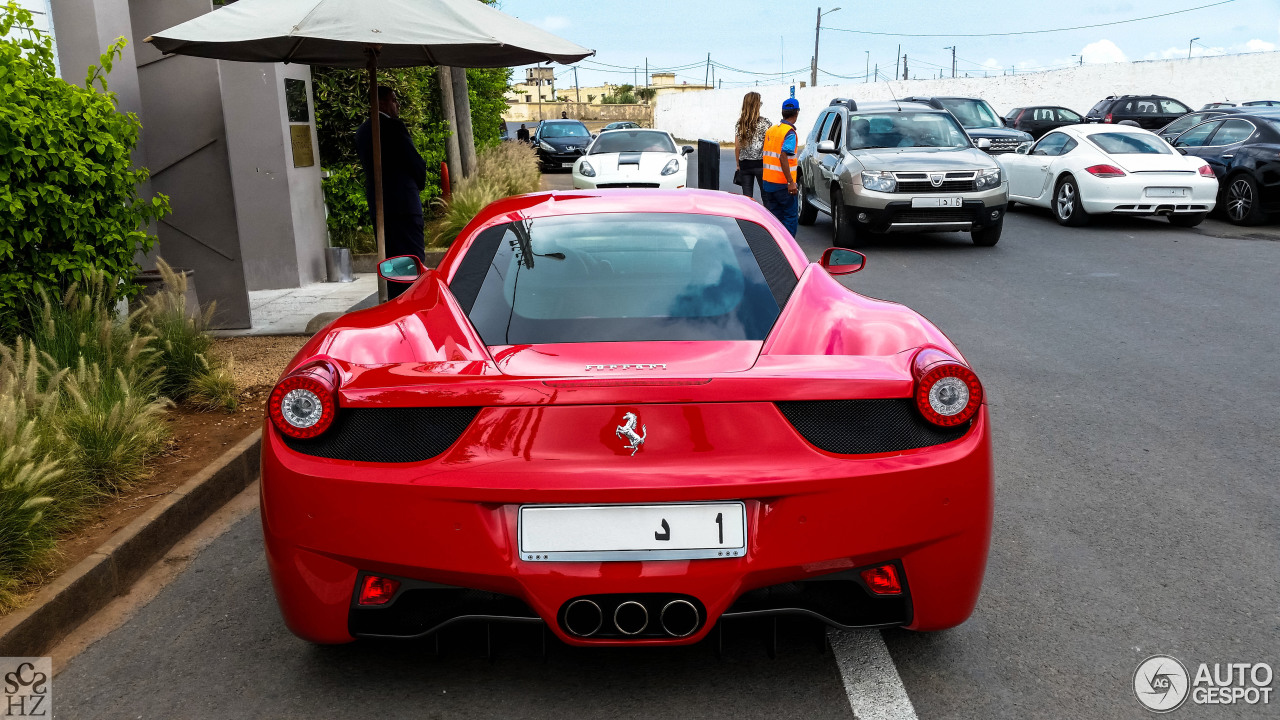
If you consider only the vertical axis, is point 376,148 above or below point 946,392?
above

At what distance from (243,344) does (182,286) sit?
5.55 feet

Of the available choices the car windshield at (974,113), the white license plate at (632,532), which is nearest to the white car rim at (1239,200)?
the car windshield at (974,113)

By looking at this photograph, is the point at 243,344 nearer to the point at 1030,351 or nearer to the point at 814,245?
the point at 1030,351

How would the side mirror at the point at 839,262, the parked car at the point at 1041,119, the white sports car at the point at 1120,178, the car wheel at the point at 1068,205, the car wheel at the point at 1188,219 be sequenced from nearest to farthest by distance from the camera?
the side mirror at the point at 839,262
the white sports car at the point at 1120,178
the car wheel at the point at 1188,219
the car wheel at the point at 1068,205
the parked car at the point at 1041,119

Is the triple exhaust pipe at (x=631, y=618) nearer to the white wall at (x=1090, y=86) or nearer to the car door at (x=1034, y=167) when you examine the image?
the car door at (x=1034, y=167)

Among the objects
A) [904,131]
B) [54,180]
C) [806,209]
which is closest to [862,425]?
[54,180]

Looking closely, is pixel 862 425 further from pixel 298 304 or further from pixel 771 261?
pixel 298 304

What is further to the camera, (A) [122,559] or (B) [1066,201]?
(B) [1066,201]

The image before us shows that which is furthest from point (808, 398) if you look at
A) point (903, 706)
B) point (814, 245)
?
point (814, 245)

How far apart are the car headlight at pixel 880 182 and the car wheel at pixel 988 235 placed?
1.42 m

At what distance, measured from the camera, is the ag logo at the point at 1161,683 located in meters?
2.88

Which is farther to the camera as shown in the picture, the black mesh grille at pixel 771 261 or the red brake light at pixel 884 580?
the black mesh grille at pixel 771 261

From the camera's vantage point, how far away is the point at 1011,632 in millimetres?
3311

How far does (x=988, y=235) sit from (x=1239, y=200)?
15.5 ft
